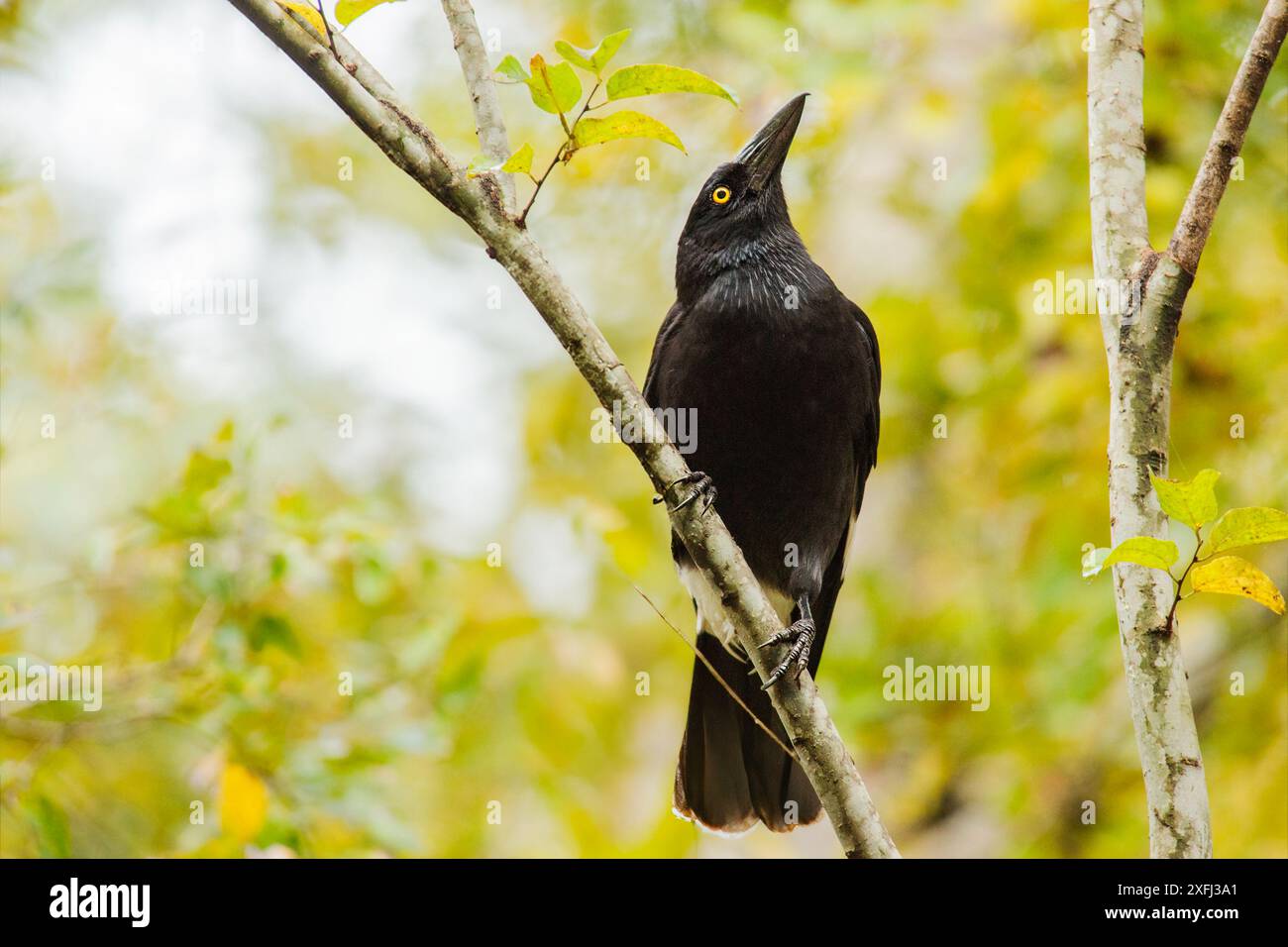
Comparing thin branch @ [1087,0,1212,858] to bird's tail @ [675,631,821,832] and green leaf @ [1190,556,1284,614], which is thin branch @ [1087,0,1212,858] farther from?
bird's tail @ [675,631,821,832]

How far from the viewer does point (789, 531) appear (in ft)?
12.0

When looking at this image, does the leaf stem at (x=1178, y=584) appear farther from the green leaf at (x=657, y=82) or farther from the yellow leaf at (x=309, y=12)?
the yellow leaf at (x=309, y=12)

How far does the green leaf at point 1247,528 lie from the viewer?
1.88 m

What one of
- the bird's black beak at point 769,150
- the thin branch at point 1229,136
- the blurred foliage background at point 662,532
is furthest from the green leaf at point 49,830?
the thin branch at point 1229,136

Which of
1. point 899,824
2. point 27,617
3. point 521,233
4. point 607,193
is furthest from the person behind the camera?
point 607,193

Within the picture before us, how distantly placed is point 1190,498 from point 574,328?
1.10 metres

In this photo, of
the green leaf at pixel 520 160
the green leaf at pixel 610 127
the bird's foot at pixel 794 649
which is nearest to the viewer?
the green leaf at pixel 520 160

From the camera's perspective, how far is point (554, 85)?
2086 mm

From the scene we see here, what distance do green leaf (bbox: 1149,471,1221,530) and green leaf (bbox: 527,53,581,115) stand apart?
1.15 metres

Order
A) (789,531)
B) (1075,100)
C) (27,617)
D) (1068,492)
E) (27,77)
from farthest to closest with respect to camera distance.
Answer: (1075,100), (1068,492), (27,77), (789,531), (27,617)

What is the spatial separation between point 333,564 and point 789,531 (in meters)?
1.38

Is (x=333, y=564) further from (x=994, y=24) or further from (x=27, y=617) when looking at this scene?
(x=994, y=24)

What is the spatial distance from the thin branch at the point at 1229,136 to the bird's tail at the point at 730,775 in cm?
195

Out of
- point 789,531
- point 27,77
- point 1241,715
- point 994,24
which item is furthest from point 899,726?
point 27,77
